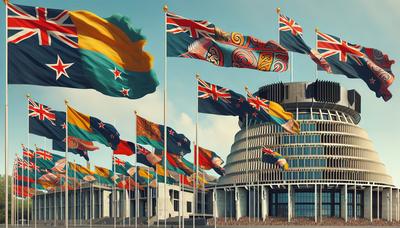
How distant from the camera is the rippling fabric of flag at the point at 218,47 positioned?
38938mm

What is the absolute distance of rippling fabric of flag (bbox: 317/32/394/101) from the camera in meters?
56.1

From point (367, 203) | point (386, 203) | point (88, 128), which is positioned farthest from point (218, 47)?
point (386, 203)

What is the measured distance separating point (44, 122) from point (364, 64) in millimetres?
31258

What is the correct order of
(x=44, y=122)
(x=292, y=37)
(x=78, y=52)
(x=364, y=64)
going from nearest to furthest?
1. (x=78, y=52)
2. (x=44, y=122)
3. (x=364, y=64)
4. (x=292, y=37)

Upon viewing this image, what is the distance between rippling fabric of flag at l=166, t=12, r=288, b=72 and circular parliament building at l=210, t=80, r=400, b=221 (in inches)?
3559

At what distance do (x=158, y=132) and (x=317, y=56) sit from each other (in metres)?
17.8

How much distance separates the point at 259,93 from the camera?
6029 inches

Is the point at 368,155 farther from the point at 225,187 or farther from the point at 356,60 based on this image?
the point at 356,60

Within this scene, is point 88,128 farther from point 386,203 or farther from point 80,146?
point 386,203

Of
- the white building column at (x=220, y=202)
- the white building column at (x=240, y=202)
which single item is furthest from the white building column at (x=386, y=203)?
the white building column at (x=220, y=202)

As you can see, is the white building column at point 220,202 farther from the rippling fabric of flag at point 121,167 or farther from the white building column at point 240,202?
the rippling fabric of flag at point 121,167

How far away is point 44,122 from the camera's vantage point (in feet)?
171

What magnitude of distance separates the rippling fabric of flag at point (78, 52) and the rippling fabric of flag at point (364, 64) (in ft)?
95.4

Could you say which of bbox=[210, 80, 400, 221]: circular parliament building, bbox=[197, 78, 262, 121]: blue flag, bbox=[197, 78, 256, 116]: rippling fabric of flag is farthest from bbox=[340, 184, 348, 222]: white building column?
bbox=[197, 78, 256, 116]: rippling fabric of flag
